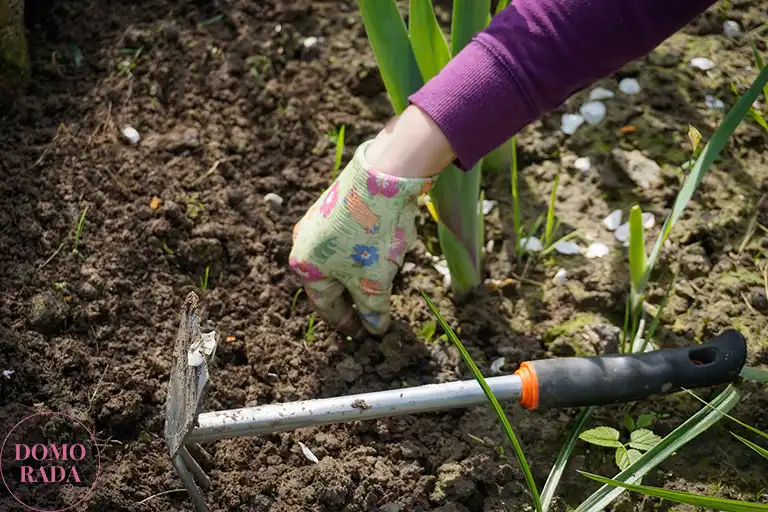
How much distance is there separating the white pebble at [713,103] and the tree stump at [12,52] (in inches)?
60.9

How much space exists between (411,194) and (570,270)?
0.47 metres

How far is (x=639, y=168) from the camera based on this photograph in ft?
5.60

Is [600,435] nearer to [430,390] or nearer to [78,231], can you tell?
[430,390]

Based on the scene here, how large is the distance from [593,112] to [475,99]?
680 millimetres

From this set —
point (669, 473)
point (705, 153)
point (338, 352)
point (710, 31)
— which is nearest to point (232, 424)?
point (338, 352)

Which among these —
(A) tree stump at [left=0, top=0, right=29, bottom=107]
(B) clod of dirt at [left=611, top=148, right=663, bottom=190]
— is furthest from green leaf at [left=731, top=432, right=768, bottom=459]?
(A) tree stump at [left=0, top=0, right=29, bottom=107]

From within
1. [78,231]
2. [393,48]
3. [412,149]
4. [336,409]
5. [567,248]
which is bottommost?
[567,248]

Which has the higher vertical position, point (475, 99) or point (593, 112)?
point (475, 99)

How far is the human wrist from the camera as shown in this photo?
125 cm

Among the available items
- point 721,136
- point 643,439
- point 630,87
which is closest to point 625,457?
point 643,439

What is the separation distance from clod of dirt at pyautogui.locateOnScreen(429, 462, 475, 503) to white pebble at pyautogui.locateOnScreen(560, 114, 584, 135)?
0.85 metres

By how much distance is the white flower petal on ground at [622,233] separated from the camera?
5.34 feet

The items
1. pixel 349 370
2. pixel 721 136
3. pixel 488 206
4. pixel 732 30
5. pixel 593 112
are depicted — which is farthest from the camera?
pixel 732 30

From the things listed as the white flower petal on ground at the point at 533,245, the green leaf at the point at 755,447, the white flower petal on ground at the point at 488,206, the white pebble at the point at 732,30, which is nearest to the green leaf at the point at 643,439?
the green leaf at the point at 755,447
